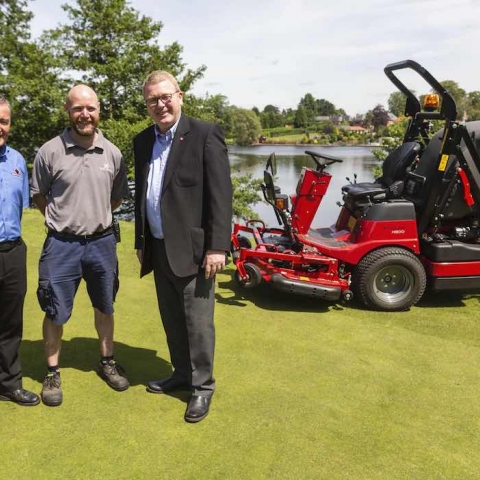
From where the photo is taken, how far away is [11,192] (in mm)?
2588

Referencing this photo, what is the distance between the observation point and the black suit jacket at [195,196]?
2.51m

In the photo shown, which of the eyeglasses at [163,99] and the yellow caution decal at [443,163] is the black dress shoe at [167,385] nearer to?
the eyeglasses at [163,99]

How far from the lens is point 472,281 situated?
452 cm

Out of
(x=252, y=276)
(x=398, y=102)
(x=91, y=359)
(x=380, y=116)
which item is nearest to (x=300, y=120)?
(x=380, y=116)

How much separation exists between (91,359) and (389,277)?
9.10 ft

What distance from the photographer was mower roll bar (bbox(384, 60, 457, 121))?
4.28m

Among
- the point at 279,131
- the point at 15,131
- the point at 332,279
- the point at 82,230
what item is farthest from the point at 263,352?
the point at 279,131

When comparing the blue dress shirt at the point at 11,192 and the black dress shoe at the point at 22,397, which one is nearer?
the blue dress shirt at the point at 11,192

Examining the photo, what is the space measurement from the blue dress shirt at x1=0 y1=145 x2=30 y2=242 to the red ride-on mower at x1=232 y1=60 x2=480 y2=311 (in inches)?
91.5

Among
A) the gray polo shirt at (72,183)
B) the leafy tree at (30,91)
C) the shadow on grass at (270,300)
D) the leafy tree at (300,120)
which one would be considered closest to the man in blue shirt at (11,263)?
the gray polo shirt at (72,183)

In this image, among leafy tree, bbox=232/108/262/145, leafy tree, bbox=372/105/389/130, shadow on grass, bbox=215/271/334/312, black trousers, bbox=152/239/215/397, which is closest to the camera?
black trousers, bbox=152/239/215/397

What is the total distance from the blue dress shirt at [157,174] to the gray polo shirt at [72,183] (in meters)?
0.29

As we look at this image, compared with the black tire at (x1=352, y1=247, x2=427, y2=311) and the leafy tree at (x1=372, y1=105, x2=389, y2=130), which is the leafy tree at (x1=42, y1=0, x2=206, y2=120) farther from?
the leafy tree at (x1=372, y1=105, x2=389, y2=130)

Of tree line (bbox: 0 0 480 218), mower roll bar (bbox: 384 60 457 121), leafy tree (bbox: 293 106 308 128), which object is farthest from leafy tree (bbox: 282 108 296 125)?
mower roll bar (bbox: 384 60 457 121)
